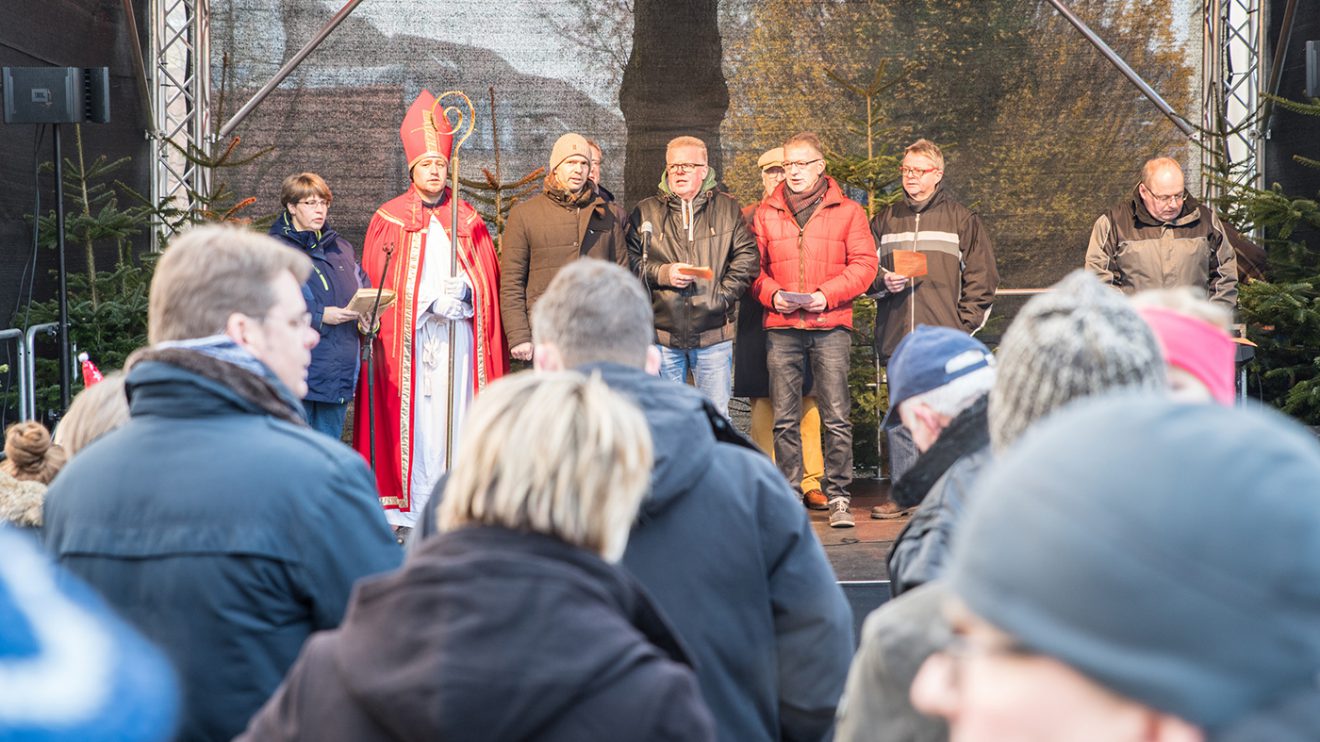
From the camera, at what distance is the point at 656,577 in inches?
84.8

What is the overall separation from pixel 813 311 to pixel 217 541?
16.6ft

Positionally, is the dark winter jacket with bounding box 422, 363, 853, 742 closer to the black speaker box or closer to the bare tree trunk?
the black speaker box

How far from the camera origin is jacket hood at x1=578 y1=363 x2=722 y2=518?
2119mm

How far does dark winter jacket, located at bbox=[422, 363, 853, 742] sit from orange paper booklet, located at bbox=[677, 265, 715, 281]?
4.34 meters

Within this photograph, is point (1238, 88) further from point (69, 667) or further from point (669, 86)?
point (69, 667)

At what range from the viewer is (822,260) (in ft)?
22.7

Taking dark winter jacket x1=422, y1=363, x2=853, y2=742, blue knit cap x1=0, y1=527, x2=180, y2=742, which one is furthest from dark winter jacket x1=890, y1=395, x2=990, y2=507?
blue knit cap x1=0, y1=527, x2=180, y2=742

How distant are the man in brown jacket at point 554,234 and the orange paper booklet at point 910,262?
1332 mm

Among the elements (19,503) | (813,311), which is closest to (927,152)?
(813,311)

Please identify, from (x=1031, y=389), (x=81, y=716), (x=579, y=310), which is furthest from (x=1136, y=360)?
(x=81, y=716)

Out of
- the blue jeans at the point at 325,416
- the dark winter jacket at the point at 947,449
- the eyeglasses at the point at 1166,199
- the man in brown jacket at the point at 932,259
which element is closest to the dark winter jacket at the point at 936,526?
the dark winter jacket at the point at 947,449

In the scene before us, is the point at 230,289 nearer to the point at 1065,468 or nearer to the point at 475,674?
the point at 475,674

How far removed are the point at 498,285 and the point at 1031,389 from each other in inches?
228

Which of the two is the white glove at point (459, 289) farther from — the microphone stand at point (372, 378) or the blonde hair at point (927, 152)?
the blonde hair at point (927, 152)
